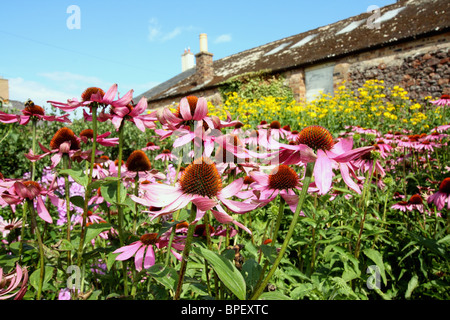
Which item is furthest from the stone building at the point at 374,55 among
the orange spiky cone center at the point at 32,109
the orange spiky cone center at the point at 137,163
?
the orange spiky cone center at the point at 32,109

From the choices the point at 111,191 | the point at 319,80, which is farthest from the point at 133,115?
the point at 319,80

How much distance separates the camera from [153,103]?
60.0 ft

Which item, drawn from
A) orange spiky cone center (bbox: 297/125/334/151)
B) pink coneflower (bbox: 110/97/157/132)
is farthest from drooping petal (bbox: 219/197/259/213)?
pink coneflower (bbox: 110/97/157/132)

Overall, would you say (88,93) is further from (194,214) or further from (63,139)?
(194,214)

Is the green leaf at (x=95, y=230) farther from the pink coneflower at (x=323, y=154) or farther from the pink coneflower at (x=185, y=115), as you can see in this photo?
the pink coneflower at (x=323, y=154)

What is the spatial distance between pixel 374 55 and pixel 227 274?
11.6 meters

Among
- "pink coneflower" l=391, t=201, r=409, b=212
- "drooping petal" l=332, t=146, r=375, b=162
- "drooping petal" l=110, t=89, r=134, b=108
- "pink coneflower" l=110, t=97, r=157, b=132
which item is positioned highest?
"drooping petal" l=110, t=89, r=134, b=108

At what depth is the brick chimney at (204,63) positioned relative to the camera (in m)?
16.0

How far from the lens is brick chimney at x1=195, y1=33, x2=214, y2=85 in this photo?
1597 cm

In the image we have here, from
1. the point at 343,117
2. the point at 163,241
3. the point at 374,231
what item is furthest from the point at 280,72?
the point at 163,241

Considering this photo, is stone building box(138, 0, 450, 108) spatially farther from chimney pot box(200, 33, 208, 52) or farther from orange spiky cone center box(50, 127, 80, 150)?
orange spiky cone center box(50, 127, 80, 150)

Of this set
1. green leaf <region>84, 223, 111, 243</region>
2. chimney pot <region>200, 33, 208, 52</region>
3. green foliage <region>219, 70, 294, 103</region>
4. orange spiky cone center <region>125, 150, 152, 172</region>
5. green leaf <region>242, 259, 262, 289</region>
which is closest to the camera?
green leaf <region>242, 259, 262, 289</region>

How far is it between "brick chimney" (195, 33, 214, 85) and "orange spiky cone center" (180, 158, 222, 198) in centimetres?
1581
